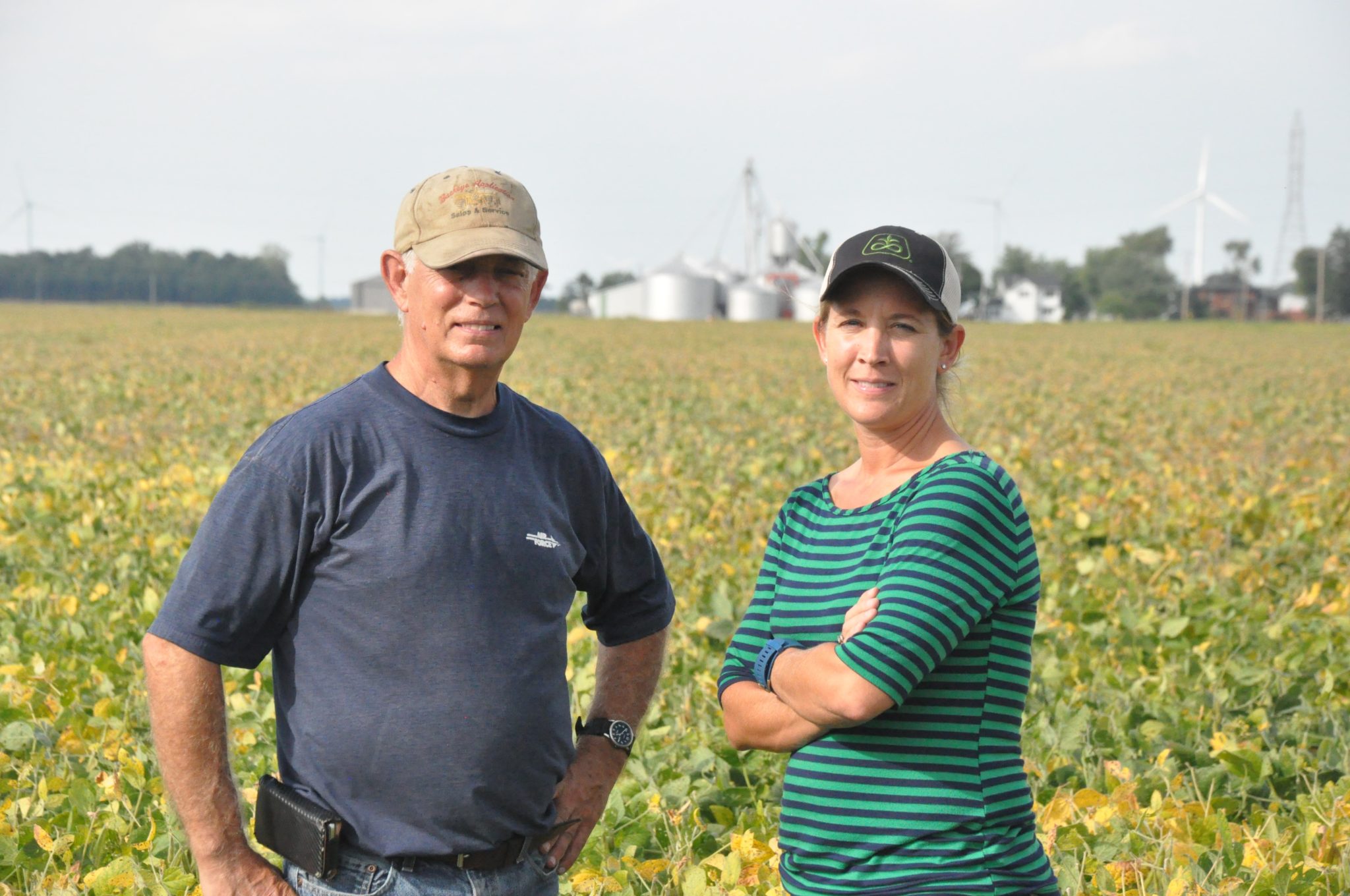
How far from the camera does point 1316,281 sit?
78375 mm

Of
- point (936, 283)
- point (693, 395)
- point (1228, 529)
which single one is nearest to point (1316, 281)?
point (693, 395)

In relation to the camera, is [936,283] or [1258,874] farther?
[1258,874]

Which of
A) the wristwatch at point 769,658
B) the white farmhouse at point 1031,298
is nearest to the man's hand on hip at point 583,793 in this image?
the wristwatch at point 769,658

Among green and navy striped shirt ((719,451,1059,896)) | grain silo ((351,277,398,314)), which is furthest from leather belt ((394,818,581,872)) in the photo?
grain silo ((351,277,398,314))

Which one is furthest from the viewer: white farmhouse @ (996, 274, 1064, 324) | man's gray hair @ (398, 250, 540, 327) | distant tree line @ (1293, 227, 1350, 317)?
white farmhouse @ (996, 274, 1064, 324)

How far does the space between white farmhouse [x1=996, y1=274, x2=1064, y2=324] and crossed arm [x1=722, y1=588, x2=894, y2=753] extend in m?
99.5

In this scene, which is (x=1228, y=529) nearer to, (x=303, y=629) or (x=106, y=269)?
(x=303, y=629)

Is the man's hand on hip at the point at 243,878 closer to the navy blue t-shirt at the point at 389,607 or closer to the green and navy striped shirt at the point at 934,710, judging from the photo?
the navy blue t-shirt at the point at 389,607

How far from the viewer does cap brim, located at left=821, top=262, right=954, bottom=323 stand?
1.96m

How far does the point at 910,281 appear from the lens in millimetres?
1968

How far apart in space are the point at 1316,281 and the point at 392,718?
86317mm

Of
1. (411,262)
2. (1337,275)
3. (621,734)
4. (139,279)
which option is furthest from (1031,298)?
(411,262)

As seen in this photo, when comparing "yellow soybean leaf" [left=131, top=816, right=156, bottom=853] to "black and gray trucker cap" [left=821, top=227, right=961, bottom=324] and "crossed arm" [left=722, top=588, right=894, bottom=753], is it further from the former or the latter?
"black and gray trucker cap" [left=821, top=227, right=961, bottom=324]

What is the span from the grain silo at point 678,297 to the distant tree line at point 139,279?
1329 inches
